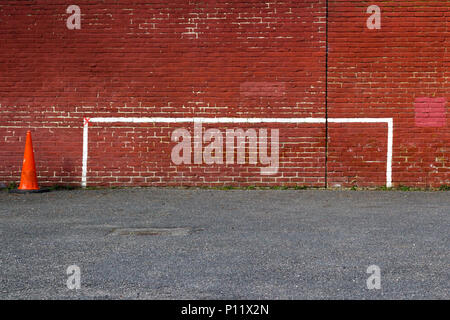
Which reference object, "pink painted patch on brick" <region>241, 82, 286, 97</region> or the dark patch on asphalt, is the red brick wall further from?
the dark patch on asphalt

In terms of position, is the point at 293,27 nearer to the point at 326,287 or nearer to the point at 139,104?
the point at 139,104

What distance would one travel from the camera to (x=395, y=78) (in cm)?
1111

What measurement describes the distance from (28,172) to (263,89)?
14.6 ft

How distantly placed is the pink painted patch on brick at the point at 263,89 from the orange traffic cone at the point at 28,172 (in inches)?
155

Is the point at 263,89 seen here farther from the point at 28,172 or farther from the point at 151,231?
the point at 151,231

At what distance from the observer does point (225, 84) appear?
11203 millimetres

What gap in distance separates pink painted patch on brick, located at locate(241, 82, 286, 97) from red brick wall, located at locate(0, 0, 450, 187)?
3cm

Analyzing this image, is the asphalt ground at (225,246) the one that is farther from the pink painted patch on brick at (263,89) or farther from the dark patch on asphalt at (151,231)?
the pink painted patch on brick at (263,89)

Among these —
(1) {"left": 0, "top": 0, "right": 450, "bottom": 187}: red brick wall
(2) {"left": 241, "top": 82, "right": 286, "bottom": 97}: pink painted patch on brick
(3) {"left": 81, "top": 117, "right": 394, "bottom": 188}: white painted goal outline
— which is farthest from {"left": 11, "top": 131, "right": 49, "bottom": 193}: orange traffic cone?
(2) {"left": 241, "top": 82, "right": 286, "bottom": 97}: pink painted patch on brick

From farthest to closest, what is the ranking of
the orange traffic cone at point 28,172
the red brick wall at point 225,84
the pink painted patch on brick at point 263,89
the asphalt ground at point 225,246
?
the pink painted patch on brick at point 263,89, the red brick wall at point 225,84, the orange traffic cone at point 28,172, the asphalt ground at point 225,246

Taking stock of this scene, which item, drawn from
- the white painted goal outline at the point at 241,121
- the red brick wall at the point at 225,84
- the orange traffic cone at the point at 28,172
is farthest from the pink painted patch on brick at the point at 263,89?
the orange traffic cone at the point at 28,172

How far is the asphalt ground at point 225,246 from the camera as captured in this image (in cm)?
432

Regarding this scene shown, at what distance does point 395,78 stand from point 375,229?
199 inches

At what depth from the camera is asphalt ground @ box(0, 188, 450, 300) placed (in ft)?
14.2
